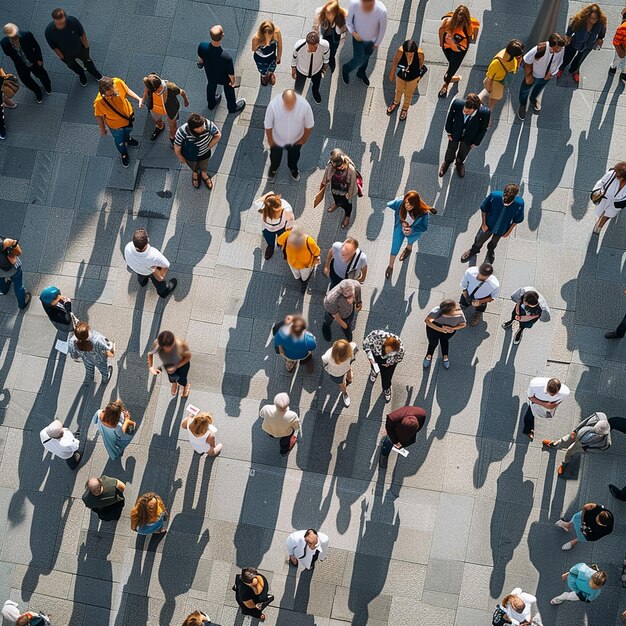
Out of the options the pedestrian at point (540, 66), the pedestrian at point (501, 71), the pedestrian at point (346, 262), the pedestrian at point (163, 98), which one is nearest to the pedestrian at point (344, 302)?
the pedestrian at point (346, 262)

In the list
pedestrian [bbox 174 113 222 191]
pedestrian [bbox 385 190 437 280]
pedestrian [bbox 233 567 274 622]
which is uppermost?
pedestrian [bbox 174 113 222 191]

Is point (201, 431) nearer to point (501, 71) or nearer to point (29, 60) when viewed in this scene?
point (29, 60)

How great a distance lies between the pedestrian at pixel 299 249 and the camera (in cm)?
930

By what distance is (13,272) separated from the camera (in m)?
9.82

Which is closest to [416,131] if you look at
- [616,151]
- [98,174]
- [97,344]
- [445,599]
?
[616,151]

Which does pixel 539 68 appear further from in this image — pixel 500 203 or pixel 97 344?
pixel 97 344

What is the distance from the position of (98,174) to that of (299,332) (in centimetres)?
462

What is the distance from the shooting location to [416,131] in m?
11.5

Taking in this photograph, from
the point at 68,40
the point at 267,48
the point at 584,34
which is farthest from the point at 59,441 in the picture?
the point at 584,34

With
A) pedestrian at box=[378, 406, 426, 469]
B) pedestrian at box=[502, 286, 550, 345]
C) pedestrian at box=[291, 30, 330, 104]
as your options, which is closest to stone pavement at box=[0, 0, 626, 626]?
pedestrian at box=[291, 30, 330, 104]

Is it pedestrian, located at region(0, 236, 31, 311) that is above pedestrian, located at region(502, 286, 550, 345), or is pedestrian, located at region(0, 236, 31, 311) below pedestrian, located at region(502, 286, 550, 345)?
below

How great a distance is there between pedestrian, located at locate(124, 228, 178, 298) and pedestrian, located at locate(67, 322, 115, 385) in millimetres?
992

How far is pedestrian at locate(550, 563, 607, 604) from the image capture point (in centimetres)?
804

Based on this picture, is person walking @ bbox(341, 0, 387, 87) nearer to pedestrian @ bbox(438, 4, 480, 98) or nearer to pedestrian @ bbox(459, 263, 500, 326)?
pedestrian @ bbox(438, 4, 480, 98)
